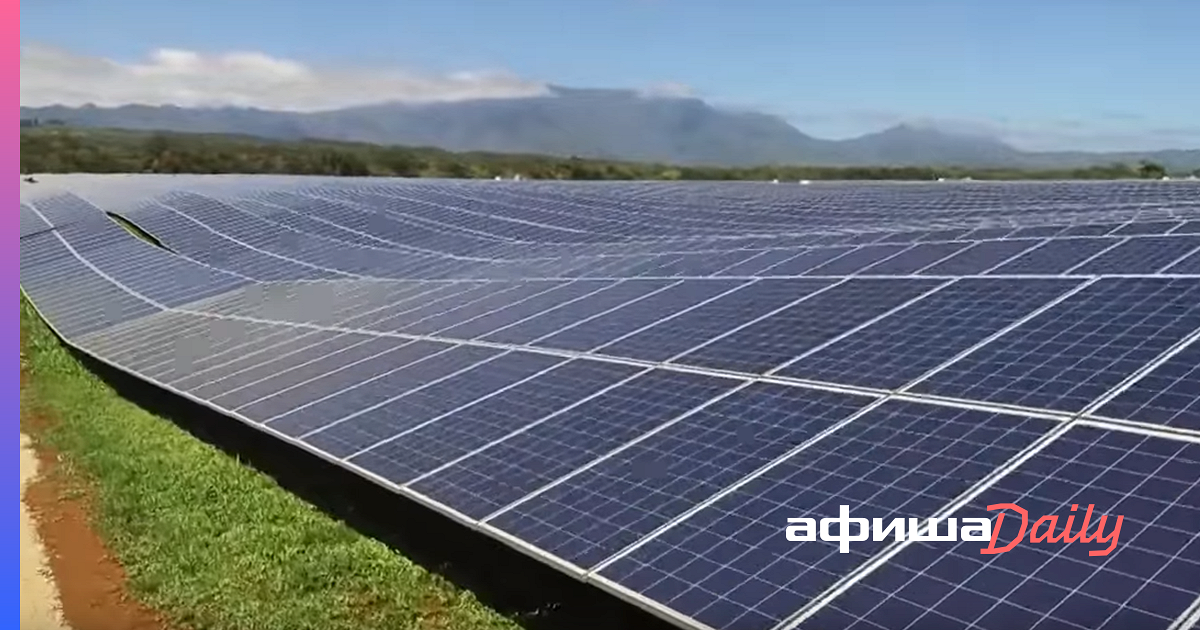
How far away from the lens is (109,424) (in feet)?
57.8

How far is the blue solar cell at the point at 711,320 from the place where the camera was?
1169 centimetres

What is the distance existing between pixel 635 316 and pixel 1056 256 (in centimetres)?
510

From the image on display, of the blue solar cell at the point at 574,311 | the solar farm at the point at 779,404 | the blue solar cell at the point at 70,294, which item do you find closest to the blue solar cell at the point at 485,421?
the solar farm at the point at 779,404

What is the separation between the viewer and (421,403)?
12.0 metres

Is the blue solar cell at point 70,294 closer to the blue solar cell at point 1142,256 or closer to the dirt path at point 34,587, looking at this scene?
the dirt path at point 34,587

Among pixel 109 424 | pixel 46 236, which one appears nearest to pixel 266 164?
pixel 46 236

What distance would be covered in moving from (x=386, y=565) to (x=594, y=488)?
347cm

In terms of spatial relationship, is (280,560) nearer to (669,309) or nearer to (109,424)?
(669,309)

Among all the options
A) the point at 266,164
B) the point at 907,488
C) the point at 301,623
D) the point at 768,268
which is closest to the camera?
the point at 907,488

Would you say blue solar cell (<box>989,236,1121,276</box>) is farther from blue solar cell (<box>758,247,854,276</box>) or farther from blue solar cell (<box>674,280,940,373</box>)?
blue solar cell (<box>758,247,854,276</box>)

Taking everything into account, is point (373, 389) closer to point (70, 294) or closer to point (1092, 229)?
point (1092, 229)

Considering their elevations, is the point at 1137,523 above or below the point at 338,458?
above

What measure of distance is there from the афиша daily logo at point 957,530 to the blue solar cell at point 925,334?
2181 mm

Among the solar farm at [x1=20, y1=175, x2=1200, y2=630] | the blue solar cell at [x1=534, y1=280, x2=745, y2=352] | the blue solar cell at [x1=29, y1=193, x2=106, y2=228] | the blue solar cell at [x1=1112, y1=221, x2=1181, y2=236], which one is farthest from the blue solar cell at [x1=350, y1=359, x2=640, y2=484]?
the blue solar cell at [x1=29, y1=193, x2=106, y2=228]
